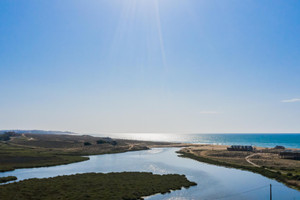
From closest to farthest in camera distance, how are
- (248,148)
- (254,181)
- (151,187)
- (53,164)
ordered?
(151,187), (254,181), (53,164), (248,148)

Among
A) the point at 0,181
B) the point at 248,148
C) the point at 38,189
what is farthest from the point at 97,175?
the point at 248,148

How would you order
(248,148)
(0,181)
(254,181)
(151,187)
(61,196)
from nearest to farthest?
(61,196)
(151,187)
(0,181)
(254,181)
(248,148)

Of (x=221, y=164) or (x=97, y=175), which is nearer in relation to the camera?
(x=97, y=175)

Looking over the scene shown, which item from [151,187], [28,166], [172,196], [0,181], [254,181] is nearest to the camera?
[172,196]

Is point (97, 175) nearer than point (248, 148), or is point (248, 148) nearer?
point (97, 175)

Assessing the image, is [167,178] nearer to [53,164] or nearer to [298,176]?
[298,176]

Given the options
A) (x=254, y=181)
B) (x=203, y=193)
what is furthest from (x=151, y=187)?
(x=254, y=181)

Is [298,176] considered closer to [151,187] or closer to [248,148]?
[151,187]
